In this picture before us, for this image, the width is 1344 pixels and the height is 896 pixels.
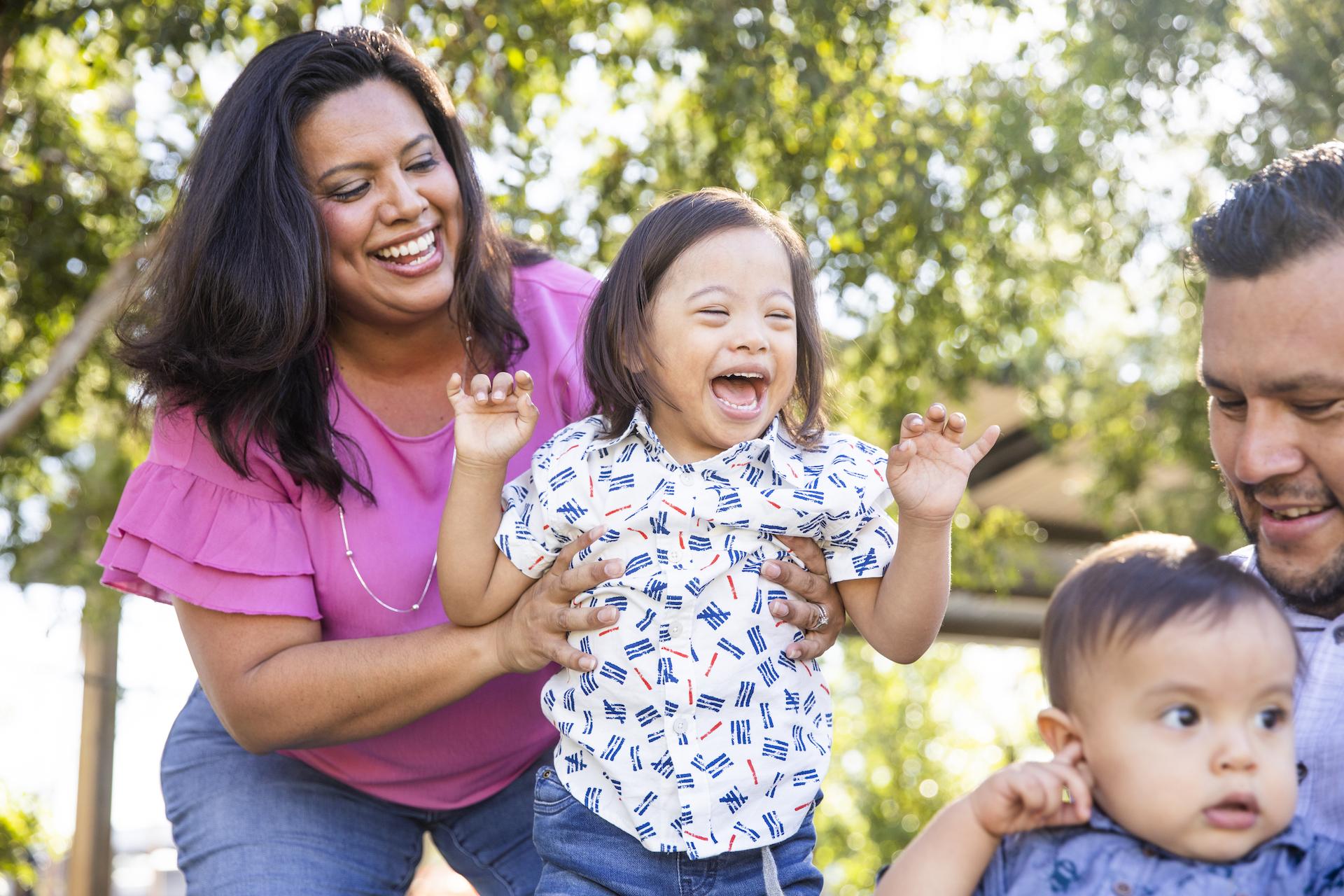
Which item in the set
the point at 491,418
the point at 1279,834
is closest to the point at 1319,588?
the point at 1279,834

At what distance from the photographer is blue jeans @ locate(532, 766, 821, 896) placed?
221 cm

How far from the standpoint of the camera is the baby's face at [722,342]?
2246mm

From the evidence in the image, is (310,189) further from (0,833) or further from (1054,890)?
(0,833)

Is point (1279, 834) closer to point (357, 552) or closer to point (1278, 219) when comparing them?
point (1278, 219)

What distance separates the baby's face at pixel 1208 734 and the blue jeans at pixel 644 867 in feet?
2.29

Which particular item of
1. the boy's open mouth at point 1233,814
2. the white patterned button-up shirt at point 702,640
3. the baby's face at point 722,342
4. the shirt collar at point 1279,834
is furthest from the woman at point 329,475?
the boy's open mouth at point 1233,814

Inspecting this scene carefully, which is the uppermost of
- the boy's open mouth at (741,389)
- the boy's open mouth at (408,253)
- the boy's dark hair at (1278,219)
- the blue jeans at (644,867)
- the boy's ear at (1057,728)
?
the boy's dark hair at (1278,219)

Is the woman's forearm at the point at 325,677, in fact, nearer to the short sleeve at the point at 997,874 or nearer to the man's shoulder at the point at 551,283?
the man's shoulder at the point at 551,283

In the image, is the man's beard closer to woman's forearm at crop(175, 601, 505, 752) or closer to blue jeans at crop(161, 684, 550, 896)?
woman's forearm at crop(175, 601, 505, 752)

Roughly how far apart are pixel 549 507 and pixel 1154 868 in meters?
1.07

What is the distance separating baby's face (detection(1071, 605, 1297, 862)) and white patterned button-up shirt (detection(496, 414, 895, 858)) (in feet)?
2.10

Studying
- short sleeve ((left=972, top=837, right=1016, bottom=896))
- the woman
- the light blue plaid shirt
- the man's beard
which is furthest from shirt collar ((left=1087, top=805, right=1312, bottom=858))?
the woman

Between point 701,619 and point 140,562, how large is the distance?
3.66 ft

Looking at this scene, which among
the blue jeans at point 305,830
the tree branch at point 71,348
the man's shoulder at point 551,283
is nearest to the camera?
Answer: the blue jeans at point 305,830
